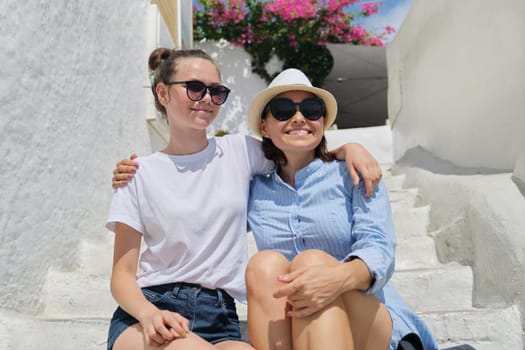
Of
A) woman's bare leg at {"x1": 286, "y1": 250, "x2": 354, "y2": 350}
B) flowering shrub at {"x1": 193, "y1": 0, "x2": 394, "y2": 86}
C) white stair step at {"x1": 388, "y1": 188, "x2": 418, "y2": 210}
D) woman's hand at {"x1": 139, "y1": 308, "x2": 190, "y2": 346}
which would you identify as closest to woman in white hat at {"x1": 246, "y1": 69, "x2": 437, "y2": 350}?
woman's bare leg at {"x1": 286, "y1": 250, "x2": 354, "y2": 350}

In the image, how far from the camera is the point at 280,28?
9281 mm

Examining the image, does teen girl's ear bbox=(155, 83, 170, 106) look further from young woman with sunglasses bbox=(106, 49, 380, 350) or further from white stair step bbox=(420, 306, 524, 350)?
white stair step bbox=(420, 306, 524, 350)

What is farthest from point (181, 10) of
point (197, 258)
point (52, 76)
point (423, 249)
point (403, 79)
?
point (197, 258)

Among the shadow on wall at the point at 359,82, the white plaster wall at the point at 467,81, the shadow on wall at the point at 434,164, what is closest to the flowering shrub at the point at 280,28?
the shadow on wall at the point at 359,82

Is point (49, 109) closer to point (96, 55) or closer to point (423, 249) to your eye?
point (96, 55)

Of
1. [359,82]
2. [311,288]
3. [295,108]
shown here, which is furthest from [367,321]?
[359,82]

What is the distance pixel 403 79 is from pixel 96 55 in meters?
3.42

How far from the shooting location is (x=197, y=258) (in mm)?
1686

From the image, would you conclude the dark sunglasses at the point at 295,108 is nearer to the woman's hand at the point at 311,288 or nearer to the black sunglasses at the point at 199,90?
the black sunglasses at the point at 199,90

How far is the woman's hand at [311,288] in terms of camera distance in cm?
141

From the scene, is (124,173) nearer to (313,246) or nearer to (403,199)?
(313,246)

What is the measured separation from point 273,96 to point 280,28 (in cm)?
778

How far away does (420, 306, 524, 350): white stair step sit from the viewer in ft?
6.93

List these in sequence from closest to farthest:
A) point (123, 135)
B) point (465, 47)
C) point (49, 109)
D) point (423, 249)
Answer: point (49, 109)
point (423, 249)
point (465, 47)
point (123, 135)
